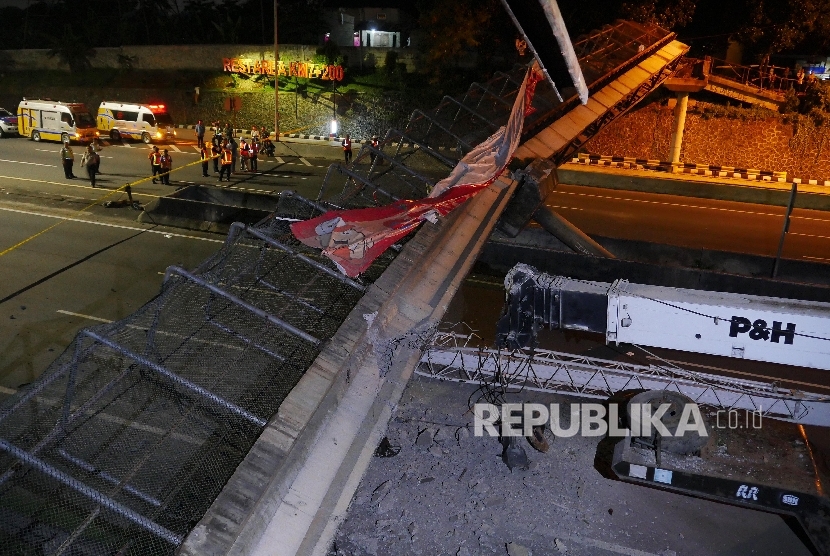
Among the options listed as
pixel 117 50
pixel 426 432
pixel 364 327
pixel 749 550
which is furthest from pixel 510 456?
pixel 117 50

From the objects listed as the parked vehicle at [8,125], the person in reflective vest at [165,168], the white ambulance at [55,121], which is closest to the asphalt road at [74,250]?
the person in reflective vest at [165,168]

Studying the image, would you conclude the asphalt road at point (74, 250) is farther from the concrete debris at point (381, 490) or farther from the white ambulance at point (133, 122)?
the concrete debris at point (381, 490)

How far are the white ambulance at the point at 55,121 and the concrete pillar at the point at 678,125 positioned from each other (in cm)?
2447

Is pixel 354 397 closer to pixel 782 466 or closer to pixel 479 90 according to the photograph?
pixel 782 466

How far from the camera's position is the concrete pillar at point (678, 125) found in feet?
74.7

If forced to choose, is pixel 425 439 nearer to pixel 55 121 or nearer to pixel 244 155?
pixel 244 155

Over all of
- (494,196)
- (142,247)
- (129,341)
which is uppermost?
(494,196)

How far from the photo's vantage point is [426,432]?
8625 mm

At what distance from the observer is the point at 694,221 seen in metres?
19.1

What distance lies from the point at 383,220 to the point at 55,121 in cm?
2598

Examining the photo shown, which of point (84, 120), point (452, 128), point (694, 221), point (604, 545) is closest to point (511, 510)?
point (604, 545)

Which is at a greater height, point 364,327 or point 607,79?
point 607,79

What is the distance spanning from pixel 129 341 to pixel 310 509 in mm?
2550

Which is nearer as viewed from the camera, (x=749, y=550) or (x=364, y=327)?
(x=364, y=327)
